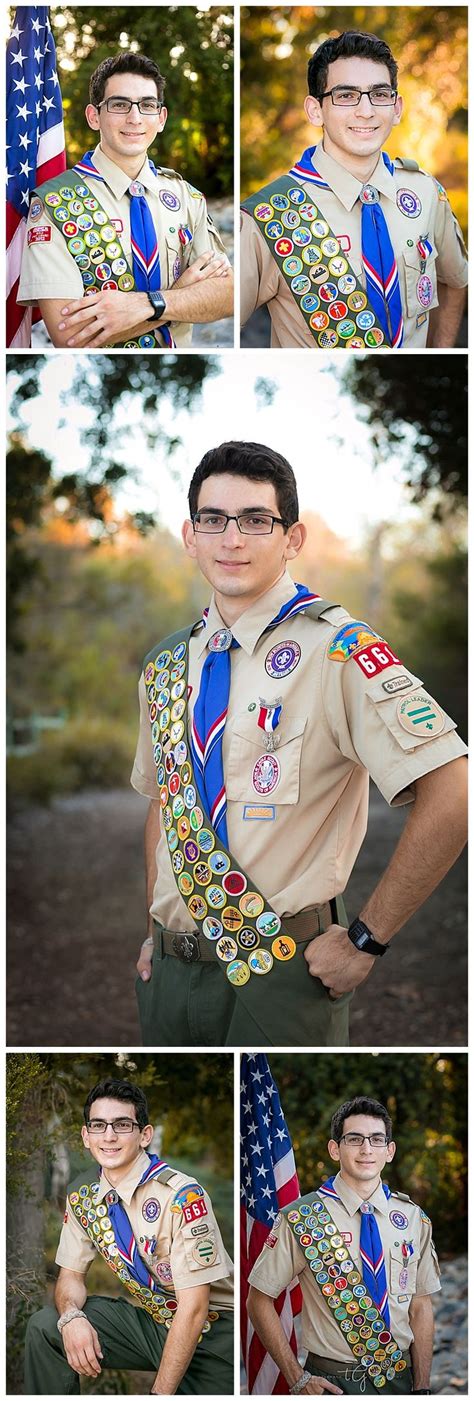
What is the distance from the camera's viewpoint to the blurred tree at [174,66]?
3.23 meters

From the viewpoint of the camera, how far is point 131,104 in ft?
10.6

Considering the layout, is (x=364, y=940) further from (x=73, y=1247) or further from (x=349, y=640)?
(x=73, y=1247)

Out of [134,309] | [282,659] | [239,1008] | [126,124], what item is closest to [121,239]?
[134,309]

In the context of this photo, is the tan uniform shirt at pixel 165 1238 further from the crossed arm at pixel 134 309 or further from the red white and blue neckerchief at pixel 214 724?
the crossed arm at pixel 134 309

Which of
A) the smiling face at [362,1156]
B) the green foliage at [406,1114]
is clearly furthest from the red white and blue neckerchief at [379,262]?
the smiling face at [362,1156]

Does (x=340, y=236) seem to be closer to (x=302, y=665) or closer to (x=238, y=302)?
(x=238, y=302)

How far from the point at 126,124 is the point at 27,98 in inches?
10.0

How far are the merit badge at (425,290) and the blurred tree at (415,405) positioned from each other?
198 cm

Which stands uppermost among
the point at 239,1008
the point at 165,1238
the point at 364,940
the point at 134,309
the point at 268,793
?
the point at 134,309

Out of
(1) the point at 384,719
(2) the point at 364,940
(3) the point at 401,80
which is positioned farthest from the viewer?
(3) the point at 401,80

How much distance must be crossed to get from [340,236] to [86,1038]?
3.84m

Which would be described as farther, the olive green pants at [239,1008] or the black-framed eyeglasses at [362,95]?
the black-framed eyeglasses at [362,95]

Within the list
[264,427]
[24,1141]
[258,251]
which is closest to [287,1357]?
[24,1141]

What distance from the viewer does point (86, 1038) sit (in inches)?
229
